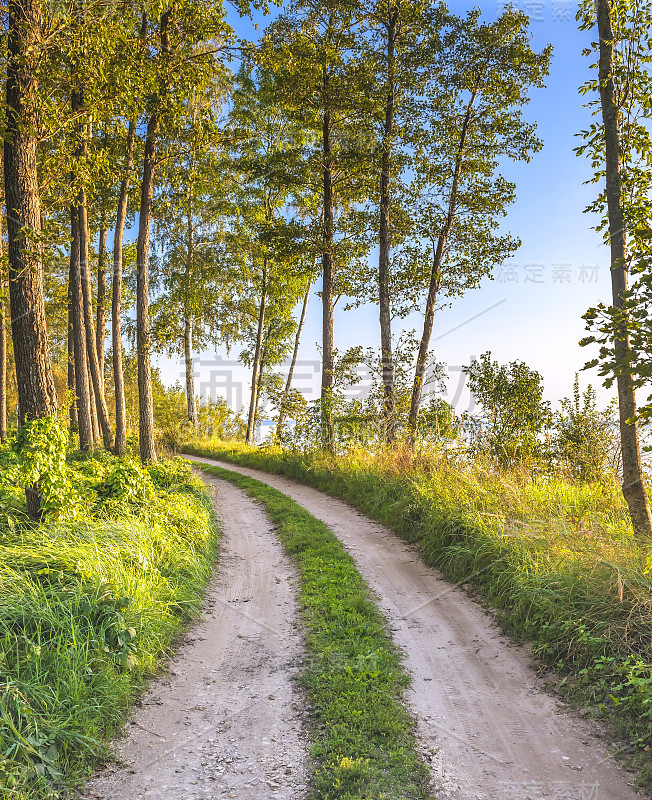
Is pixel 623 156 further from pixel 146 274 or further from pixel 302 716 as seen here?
pixel 146 274

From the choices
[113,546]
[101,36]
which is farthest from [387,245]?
[113,546]

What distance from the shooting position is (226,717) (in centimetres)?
431

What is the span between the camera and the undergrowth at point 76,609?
3.63 meters

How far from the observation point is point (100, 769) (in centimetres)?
371

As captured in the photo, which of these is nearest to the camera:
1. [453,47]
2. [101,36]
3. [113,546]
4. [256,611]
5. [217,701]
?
[217,701]

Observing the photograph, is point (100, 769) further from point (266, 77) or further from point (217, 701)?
point (266, 77)

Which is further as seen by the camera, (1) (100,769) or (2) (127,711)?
(2) (127,711)

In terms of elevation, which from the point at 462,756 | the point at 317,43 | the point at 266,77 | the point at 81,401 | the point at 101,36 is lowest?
the point at 462,756

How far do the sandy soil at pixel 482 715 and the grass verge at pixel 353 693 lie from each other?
0.20m

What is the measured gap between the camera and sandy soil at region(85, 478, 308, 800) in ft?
11.7

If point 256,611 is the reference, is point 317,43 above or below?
above

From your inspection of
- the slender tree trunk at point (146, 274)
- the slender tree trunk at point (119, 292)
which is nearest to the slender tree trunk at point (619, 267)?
the slender tree trunk at point (146, 274)

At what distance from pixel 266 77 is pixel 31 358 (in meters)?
11.8

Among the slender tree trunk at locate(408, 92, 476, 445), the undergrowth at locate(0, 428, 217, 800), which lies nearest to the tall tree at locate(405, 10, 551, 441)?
the slender tree trunk at locate(408, 92, 476, 445)
